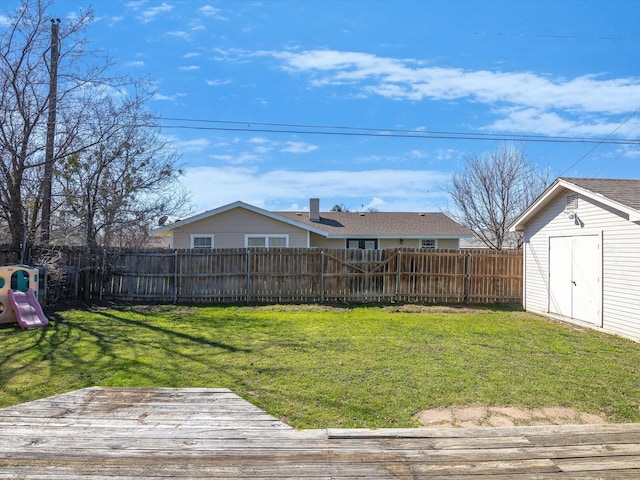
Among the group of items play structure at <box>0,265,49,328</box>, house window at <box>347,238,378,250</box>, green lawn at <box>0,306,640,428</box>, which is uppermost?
house window at <box>347,238,378,250</box>

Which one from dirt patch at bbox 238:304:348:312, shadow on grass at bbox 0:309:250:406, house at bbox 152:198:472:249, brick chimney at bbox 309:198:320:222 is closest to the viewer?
shadow on grass at bbox 0:309:250:406

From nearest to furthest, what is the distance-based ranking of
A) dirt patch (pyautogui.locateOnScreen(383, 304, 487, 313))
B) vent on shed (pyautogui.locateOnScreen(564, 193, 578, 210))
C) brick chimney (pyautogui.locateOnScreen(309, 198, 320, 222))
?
1. vent on shed (pyautogui.locateOnScreen(564, 193, 578, 210))
2. dirt patch (pyautogui.locateOnScreen(383, 304, 487, 313))
3. brick chimney (pyautogui.locateOnScreen(309, 198, 320, 222))

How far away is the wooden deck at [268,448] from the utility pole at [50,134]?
881 centimetres

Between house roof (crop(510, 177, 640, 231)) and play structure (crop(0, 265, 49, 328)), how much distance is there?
1194 cm

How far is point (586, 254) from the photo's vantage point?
31.3 feet

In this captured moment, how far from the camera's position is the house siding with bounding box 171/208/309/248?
15.4 meters

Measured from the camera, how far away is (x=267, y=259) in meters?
12.7

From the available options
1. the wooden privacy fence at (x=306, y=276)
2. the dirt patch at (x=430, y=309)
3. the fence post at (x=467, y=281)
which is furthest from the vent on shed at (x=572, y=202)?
the dirt patch at (x=430, y=309)

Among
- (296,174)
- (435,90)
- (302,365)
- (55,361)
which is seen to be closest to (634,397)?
(302,365)

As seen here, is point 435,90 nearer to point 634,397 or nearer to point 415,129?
point 415,129

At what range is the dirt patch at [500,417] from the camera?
3795mm

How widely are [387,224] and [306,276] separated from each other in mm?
8947

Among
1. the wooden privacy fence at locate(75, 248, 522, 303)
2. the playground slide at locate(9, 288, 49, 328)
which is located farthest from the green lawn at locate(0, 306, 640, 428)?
the wooden privacy fence at locate(75, 248, 522, 303)

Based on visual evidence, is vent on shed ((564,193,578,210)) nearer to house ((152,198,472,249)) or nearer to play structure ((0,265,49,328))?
house ((152,198,472,249))
